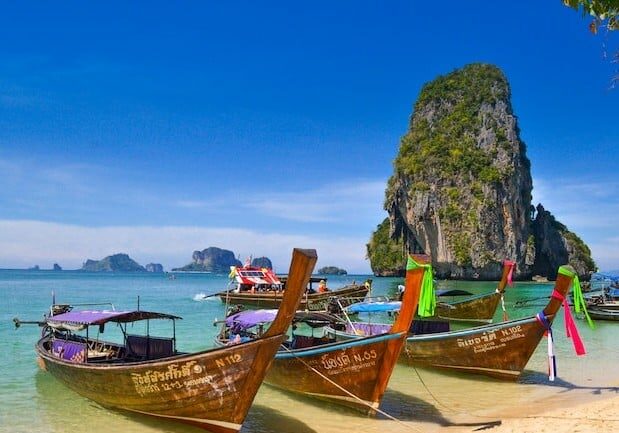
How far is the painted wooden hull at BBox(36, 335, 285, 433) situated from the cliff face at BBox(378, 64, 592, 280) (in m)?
67.3

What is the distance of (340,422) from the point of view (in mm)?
9383

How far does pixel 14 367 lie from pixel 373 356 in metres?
Answer: 10.8

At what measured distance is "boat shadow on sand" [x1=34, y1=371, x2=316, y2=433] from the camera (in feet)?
29.6

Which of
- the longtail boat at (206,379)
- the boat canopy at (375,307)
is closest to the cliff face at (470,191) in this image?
the boat canopy at (375,307)

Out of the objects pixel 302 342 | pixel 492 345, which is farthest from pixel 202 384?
pixel 492 345

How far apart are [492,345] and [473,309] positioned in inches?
447

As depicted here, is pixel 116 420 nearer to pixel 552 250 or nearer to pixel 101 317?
pixel 101 317

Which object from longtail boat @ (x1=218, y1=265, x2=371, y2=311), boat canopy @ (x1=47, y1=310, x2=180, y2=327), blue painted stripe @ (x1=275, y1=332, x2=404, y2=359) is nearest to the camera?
blue painted stripe @ (x1=275, y1=332, x2=404, y2=359)

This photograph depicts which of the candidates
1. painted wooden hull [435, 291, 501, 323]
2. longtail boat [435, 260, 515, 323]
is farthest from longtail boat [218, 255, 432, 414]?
painted wooden hull [435, 291, 501, 323]

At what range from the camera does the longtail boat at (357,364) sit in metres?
9.12

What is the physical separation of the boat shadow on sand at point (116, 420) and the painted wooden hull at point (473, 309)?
14359mm

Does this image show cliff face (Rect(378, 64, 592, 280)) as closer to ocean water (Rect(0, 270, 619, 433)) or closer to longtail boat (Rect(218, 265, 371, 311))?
longtail boat (Rect(218, 265, 371, 311))


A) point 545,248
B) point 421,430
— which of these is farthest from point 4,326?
point 545,248

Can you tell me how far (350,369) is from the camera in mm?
9484
